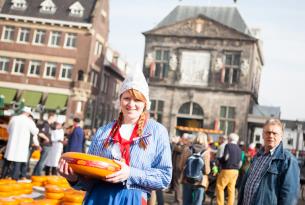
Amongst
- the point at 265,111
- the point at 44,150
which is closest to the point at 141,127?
the point at 44,150

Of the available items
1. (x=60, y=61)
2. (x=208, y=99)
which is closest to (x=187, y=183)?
(x=208, y=99)

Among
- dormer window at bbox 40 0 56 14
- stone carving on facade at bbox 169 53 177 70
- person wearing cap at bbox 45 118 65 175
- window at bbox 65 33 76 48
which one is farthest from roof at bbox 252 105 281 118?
person wearing cap at bbox 45 118 65 175

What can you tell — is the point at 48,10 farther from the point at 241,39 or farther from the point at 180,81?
the point at 241,39

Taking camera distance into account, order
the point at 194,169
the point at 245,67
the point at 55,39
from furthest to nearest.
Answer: the point at 55,39 < the point at 245,67 < the point at 194,169

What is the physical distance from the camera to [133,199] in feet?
9.22

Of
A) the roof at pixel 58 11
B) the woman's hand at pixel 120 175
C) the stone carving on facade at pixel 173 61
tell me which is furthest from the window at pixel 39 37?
the woman's hand at pixel 120 175

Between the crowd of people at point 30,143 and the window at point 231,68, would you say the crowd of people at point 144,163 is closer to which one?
the crowd of people at point 30,143

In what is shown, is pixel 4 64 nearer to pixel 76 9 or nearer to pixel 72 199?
pixel 76 9

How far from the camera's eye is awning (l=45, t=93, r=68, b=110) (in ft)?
122

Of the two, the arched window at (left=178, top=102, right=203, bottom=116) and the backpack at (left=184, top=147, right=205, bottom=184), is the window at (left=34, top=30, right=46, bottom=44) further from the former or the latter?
the backpack at (left=184, top=147, right=205, bottom=184)

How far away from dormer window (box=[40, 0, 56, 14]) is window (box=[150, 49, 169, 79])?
Answer: 10827mm

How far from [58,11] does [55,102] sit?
29.3 ft

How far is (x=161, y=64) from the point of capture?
37.9m

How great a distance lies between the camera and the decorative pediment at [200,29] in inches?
1452
